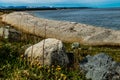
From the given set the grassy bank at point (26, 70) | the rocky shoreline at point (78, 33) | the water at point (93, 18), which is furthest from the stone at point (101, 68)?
the water at point (93, 18)

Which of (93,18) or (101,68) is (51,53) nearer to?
(101,68)

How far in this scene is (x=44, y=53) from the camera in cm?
1557

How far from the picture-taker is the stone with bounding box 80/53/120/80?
13.8m

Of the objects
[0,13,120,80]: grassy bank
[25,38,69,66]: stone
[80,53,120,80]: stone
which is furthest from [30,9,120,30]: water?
[80,53,120,80]: stone

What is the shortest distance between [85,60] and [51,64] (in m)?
1.28

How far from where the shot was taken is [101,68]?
46.1ft

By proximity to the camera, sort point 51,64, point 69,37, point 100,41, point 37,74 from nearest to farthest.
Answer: point 37,74, point 51,64, point 100,41, point 69,37

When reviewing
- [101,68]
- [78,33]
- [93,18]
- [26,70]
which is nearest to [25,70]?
[26,70]

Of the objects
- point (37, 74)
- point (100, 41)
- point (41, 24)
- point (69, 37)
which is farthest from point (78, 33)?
point (37, 74)

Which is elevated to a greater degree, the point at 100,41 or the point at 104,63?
the point at 104,63

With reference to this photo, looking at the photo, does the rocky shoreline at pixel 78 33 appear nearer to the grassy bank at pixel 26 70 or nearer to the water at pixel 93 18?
the grassy bank at pixel 26 70

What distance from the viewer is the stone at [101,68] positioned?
13758 mm

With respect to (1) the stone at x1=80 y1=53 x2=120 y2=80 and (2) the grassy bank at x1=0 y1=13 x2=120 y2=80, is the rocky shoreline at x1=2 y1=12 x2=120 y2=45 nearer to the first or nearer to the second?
(2) the grassy bank at x1=0 y1=13 x2=120 y2=80

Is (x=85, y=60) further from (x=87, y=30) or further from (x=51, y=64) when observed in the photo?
(x=87, y=30)
